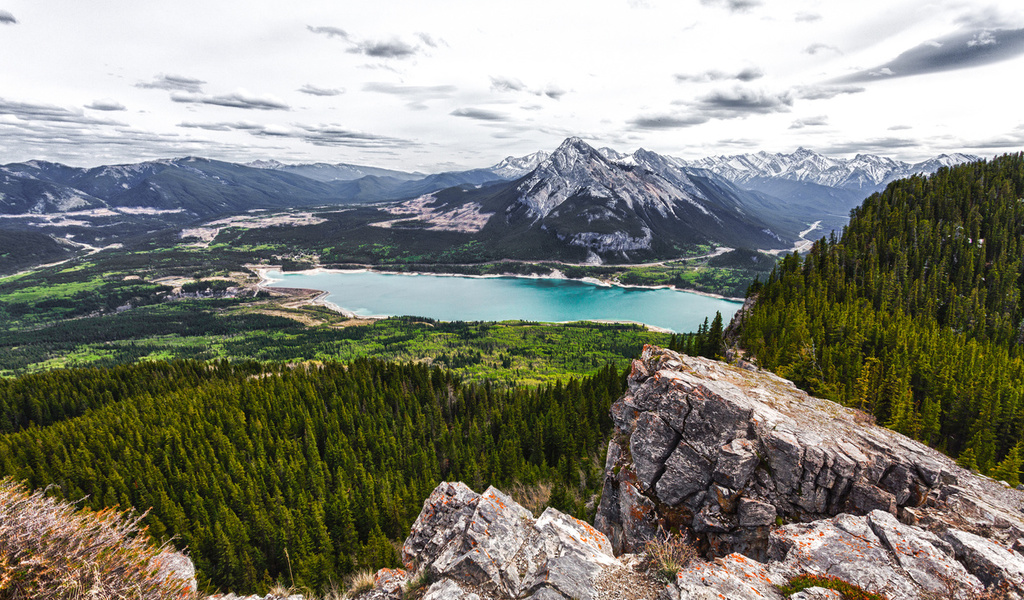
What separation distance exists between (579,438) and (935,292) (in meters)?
59.0

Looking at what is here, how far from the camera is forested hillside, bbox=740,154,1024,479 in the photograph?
3175 cm

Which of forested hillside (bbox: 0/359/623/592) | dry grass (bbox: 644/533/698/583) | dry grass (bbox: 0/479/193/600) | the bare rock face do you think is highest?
dry grass (bbox: 0/479/193/600)

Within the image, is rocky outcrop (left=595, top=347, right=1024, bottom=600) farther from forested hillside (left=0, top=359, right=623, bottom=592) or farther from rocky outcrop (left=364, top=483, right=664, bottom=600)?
forested hillside (left=0, top=359, right=623, bottom=592)

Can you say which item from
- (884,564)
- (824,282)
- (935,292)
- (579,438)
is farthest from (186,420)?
(935,292)

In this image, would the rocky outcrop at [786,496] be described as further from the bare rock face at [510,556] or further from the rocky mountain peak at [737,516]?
the bare rock face at [510,556]

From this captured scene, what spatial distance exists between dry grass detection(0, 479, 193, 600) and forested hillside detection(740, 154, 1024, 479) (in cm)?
4031

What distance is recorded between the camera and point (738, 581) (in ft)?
40.8

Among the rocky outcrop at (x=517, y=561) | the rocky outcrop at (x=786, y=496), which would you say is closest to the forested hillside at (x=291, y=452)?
the rocky outcrop at (x=786, y=496)

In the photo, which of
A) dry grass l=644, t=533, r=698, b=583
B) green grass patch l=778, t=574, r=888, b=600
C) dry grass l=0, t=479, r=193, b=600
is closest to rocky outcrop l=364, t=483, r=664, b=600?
dry grass l=644, t=533, r=698, b=583

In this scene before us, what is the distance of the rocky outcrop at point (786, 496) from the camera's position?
12.8 meters

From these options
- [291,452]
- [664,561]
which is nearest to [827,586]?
[664,561]

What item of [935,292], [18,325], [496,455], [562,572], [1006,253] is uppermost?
[1006,253]

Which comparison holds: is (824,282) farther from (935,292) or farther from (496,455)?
(496,455)

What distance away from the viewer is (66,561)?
10.2 metres
